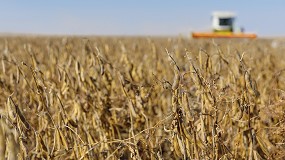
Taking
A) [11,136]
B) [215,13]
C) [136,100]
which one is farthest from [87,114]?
[215,13]

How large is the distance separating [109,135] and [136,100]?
10.6 inches

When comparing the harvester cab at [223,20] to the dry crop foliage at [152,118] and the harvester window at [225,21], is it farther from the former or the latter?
the dry crop foliage at [152,118]

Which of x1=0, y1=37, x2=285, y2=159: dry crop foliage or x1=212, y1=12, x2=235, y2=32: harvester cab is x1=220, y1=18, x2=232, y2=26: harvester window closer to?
x1=212, y1=12, x2=235, y2=32: harvester cab

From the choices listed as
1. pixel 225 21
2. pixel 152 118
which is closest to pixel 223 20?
pixel 225 21

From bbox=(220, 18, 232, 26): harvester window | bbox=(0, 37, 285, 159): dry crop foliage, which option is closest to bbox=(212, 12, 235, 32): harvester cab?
bbox=(220, 18, 232, 26): harvester window

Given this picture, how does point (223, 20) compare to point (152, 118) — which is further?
point (223, 20)

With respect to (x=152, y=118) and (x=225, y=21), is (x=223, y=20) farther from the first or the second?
(x=152, y=118)

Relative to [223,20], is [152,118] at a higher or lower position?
lower

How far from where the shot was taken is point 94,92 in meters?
2.59

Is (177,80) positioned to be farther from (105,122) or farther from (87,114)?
(87,114)

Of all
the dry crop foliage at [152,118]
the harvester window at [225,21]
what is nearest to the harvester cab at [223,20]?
the harvester window at [225,21]

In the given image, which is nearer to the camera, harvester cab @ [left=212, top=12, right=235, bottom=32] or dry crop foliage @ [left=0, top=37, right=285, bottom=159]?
dry crop foliage @ [left=0, top=37, right=285, bottom=159]

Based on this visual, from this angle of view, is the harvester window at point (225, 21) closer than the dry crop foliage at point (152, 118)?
No

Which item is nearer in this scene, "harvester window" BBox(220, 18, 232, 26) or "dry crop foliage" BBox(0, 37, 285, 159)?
"dry crop foliage" BBox(0, 37, 285, 159)
